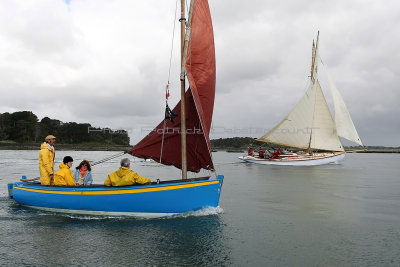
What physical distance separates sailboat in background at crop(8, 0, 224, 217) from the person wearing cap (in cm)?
41

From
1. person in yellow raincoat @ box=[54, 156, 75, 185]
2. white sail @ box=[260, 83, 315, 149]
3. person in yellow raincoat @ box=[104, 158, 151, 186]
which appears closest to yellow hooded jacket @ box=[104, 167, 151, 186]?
person in yellow raincoat @ box=[104, 158, 151, 186]

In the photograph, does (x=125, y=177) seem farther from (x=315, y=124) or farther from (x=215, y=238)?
(x=315, y=124)

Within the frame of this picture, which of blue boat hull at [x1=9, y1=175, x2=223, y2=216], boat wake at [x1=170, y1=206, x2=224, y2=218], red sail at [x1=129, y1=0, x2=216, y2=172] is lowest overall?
boat wake at [x1=170, y1=206, x2=224, y2=218]

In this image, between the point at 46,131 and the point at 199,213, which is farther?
the point at 46,131

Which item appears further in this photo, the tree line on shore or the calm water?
the tree line on shore

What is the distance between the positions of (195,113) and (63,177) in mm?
6346

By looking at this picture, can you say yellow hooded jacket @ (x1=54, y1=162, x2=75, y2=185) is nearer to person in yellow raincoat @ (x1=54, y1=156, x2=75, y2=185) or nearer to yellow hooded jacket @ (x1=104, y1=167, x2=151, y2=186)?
person in yellow raincoat @ (x1=54, y1=156, x2=75, y2=185)

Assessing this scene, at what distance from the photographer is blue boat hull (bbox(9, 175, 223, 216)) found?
12.2 metres

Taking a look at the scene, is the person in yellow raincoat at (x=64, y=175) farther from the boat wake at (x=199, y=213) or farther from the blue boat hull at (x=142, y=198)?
the boat wake at (x=199, y=213)

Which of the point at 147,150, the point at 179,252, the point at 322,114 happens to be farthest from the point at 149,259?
the point at 322,114

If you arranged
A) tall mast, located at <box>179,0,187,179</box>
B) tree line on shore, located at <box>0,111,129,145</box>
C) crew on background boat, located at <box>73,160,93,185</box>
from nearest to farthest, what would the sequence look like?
tall mast, located at <box>179,0,187,179</box> < crew on background boat, located at <box>73,160,93,185</box> < tree line on shore, located at <box>0,111,129,145</box>

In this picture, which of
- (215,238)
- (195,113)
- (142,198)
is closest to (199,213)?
(215,238)

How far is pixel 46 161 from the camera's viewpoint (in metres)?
13.8

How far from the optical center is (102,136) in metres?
190
